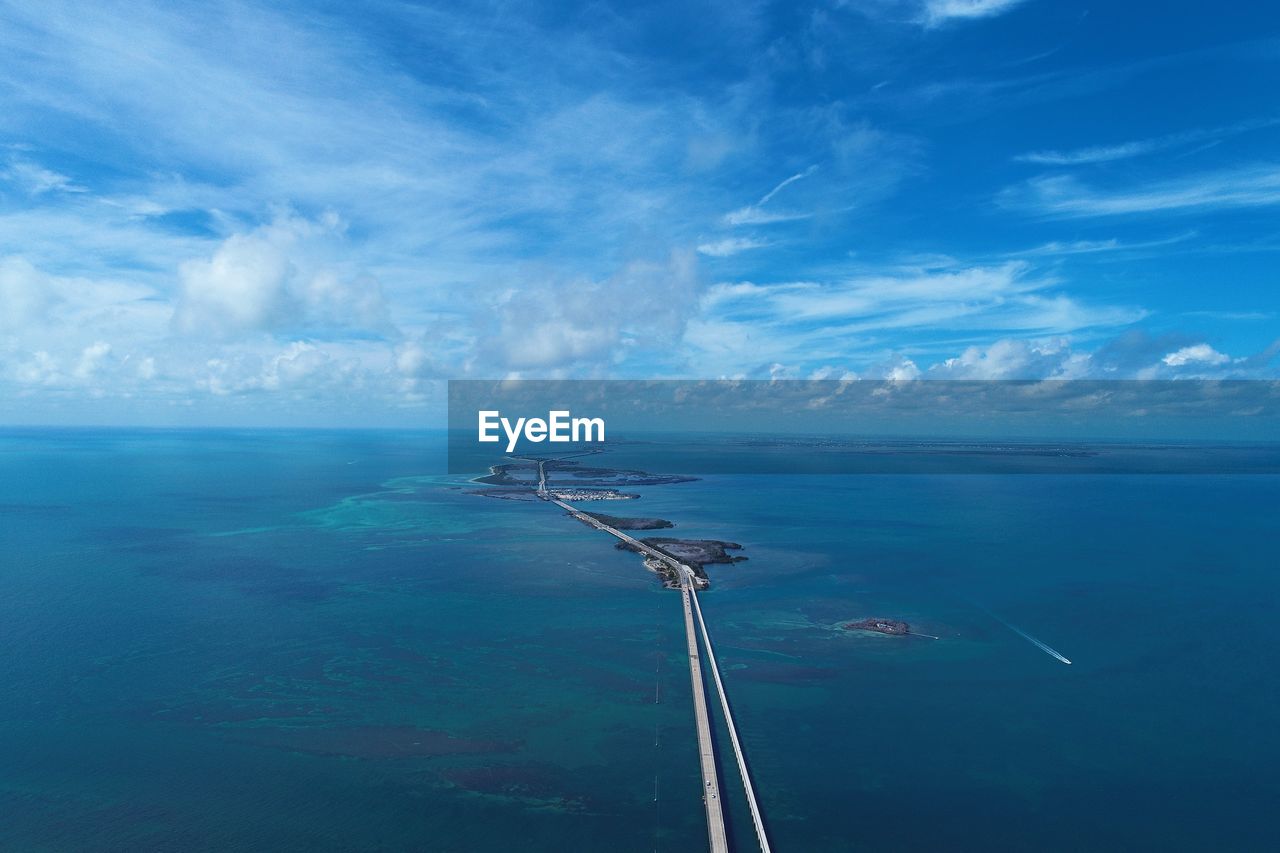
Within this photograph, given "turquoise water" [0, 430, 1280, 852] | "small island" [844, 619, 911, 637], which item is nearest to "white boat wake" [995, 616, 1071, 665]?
"turquoise water" [0, 430, 1280, 852]

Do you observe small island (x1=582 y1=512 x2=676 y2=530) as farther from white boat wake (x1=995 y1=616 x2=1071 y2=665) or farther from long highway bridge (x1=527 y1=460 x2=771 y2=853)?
white boat wake (x1=995 y1=616 x2=1071 y2=665)

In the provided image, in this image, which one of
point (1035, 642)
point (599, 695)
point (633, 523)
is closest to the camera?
point (599, 695)

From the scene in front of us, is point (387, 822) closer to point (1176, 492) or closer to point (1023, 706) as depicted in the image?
point (1023, 706)

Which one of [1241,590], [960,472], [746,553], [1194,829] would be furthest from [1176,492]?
[1194,829]

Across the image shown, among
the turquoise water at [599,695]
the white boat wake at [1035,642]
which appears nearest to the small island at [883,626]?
the turquoise water at [599,695]

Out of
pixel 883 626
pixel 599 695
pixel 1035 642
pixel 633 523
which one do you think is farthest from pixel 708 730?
pixel 633 523

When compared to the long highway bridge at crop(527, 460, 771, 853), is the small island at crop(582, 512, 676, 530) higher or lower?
higher

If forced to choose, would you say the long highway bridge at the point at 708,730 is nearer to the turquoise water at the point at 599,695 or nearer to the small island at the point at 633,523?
the turquoise water at the point at 599,695

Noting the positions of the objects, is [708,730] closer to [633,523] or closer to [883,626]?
[883,626]
